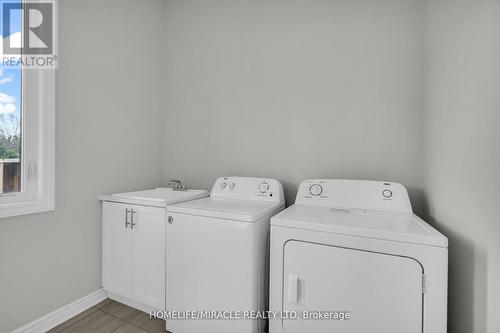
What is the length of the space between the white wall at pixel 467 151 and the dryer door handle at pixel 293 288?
0.72 m

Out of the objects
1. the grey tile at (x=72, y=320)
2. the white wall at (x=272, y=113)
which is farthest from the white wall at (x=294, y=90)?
the grey tile at (x=72, y=320)

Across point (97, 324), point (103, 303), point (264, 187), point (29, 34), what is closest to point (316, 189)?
point (264, 187)

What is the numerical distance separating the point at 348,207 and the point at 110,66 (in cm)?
208

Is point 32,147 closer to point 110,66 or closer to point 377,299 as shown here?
point 110,66

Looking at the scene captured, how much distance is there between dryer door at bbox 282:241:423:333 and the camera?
106cm

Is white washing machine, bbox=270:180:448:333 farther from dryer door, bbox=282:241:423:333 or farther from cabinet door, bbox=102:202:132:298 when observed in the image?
cabinet door, bbox=102:202:132:298

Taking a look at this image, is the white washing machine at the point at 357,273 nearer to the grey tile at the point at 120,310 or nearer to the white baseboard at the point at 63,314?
the grey tile at the point at 120,310

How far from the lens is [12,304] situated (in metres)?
1.46

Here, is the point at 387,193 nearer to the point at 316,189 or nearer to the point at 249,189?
the point at 316,189

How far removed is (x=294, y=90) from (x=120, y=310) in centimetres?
212

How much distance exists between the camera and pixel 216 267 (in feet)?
4.67

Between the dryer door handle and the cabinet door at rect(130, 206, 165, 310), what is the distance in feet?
2.89

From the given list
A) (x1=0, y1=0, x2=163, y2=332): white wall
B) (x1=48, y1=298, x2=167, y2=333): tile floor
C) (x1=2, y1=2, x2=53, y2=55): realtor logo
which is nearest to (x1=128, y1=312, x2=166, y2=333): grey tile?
(x1=48, y1=298, x2=167, y2=333): tile floor

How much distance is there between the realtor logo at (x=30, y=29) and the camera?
1.51 metres
